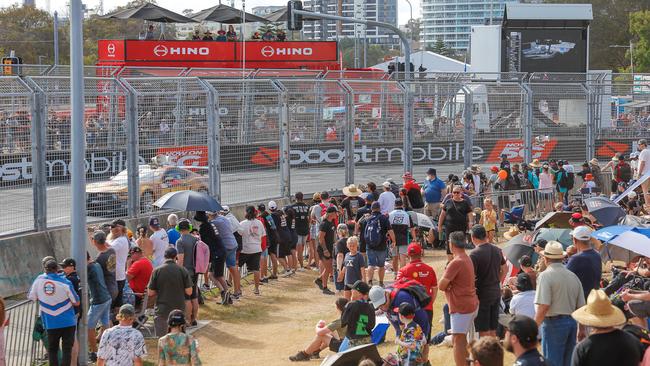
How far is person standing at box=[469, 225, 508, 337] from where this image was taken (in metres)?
11.0

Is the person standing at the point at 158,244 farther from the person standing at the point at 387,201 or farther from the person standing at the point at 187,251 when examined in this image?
the person standing at the point at 387,201

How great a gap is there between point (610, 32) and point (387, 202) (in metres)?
77.0

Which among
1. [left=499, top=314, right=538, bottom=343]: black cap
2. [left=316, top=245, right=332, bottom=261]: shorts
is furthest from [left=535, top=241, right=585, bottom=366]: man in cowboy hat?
[left=316, top=245, right=332, bottom=261]: shorts

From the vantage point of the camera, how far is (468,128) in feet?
85.1

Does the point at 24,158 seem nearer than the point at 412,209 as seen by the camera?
Yes

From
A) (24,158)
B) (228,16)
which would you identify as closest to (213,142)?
(24,158)

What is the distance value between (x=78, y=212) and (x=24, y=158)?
492cm

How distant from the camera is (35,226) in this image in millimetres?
16391

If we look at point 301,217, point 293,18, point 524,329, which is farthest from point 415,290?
point 293,18

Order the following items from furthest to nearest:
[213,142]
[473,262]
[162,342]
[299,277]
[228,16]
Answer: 1. [228,16]
2. [213,142]
3. [299,277]
4. [473,262]
5. [162,342]

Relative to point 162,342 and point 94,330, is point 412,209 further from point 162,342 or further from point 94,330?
point 162,342

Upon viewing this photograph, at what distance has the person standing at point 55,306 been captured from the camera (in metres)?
11.4

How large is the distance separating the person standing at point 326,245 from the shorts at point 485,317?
618cm

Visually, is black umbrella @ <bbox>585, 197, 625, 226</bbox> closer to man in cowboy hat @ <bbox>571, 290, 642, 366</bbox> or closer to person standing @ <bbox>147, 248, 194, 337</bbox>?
person standing @ <bbox>147, 248, 194, 337</bbox>
